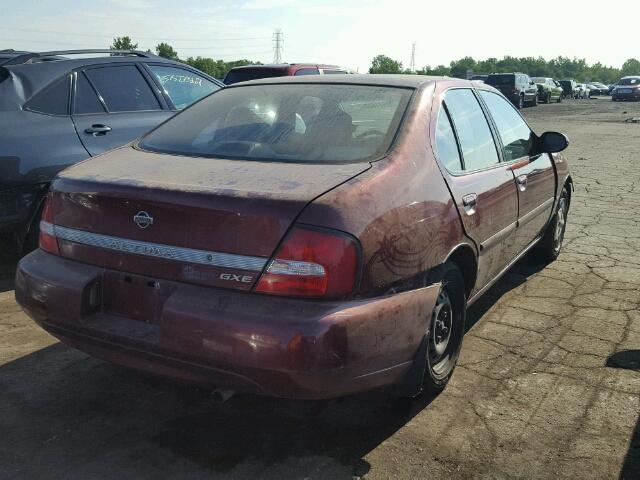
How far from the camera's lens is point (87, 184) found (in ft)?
8.84

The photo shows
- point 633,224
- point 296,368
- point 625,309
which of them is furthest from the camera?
point 633,224

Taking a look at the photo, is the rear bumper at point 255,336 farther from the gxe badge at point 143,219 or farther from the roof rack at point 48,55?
the roof rack at point 48,55

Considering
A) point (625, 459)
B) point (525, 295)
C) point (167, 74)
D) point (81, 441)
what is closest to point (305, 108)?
point (81, 441)

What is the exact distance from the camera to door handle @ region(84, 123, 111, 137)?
5.16 meters

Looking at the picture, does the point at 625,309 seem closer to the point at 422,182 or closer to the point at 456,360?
the point at 456,360

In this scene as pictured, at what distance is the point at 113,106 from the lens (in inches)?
216

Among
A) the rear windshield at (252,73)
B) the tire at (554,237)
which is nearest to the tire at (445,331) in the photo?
the tire at (554,237)

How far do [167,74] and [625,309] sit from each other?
14.3ft

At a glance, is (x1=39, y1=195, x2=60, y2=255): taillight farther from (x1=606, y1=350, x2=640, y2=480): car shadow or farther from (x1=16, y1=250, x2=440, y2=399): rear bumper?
(x1=606, y1=350, x2=640, y2=480): car shadow

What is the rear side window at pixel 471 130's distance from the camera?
3.44 metres

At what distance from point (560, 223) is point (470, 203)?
2.65 meters

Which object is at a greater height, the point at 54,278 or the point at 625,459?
the point at 54,278

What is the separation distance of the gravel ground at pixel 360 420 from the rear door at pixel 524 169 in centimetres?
68

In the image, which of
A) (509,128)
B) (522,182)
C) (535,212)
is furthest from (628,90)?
(522,182)
